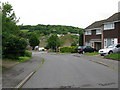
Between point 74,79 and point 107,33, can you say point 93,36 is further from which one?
point 74,79

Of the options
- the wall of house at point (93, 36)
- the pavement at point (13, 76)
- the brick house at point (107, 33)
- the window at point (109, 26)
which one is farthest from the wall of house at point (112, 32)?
the pavement at point (13, 76)

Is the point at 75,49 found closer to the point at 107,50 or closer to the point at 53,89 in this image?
the point at 107,50

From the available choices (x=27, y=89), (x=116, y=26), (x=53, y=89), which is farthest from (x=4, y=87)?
(x=116, y=26)

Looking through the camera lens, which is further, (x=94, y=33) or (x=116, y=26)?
(x=94, y=33)

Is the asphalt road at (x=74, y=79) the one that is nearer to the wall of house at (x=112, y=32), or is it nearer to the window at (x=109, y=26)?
the wall of house at (x=112, y=32)

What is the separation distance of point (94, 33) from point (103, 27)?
718 centimetres

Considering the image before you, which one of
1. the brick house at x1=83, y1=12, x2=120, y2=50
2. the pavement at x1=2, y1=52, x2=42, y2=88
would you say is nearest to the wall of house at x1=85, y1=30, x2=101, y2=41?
the brick house at x1=83, y1=12, x2=120, y2=50

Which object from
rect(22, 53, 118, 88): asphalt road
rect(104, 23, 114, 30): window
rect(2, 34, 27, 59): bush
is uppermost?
rect(104, 23, 114, 30): window

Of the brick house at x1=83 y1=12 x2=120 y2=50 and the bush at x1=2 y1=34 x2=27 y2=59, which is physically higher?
the brick house at x1=83 y1=12 x2=120 y2=50

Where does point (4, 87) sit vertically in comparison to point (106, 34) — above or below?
below

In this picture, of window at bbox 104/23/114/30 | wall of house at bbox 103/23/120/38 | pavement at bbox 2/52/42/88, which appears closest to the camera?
pavement at bbox 2/52/42/88

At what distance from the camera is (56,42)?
206ft

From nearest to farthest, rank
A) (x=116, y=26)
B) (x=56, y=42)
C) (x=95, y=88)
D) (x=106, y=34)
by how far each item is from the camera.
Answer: (x=95, y=88) < (x=116, y=26) < (x=106, y=34) < (x=56, y=42)

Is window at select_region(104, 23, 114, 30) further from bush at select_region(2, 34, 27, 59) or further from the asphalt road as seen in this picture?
the asphalt road
